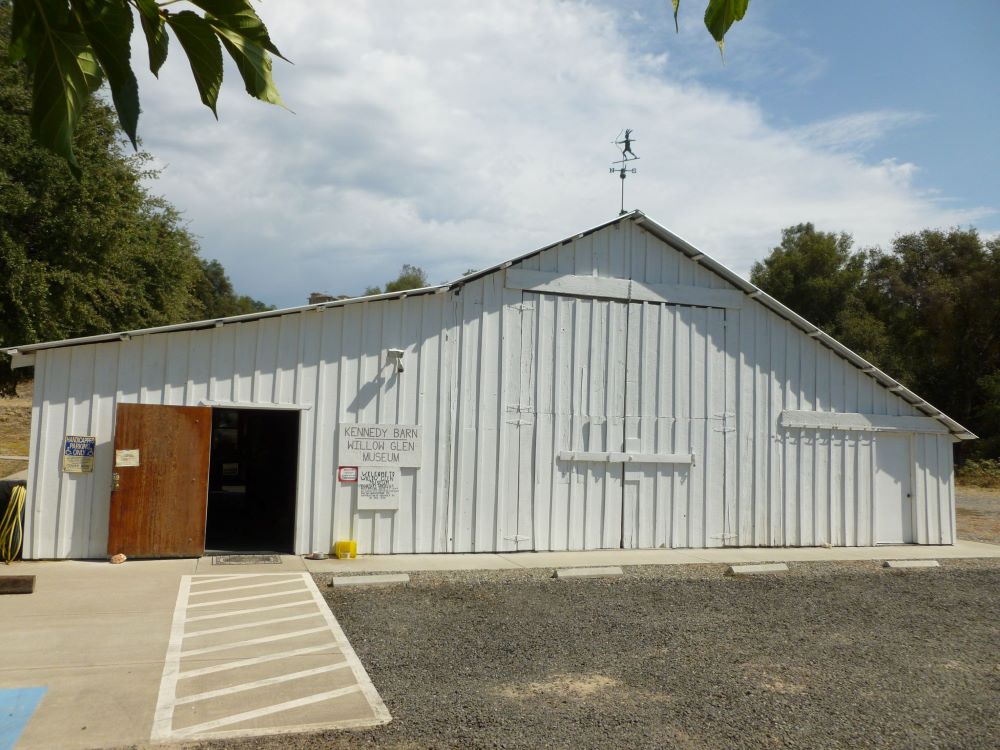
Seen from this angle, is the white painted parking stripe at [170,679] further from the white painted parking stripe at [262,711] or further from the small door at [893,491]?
the small door at [893,491]

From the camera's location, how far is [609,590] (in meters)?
10.6

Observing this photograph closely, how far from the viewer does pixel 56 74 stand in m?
1.36

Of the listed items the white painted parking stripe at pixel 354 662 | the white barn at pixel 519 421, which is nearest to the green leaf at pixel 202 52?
the white painted parking stripe at pixel 354 662

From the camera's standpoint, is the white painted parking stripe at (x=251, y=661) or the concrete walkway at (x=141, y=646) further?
the white painted parking stripe at (x=251, y=661)

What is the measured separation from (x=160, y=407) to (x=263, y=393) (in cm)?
136

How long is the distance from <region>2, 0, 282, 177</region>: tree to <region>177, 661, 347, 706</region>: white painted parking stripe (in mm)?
5228

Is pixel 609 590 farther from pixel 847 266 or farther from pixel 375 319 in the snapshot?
pixel 847 266

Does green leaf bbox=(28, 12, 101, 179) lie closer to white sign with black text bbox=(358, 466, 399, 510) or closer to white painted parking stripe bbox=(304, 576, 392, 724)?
white painted parking stripe bbox=(304, 576, 392, 724)

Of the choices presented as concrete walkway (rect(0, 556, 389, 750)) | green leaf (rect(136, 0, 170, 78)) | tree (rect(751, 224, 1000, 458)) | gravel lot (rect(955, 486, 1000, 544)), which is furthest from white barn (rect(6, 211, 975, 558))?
tree (rect(751, 224, 1000, 458))

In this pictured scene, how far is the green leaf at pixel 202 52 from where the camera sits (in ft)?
4.70

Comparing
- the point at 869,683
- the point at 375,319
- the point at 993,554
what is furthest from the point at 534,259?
the point at 993,554

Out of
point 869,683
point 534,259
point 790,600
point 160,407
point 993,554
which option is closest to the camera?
point 869,683

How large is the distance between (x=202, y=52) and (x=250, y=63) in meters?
0.08

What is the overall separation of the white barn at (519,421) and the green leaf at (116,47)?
10.3 m
